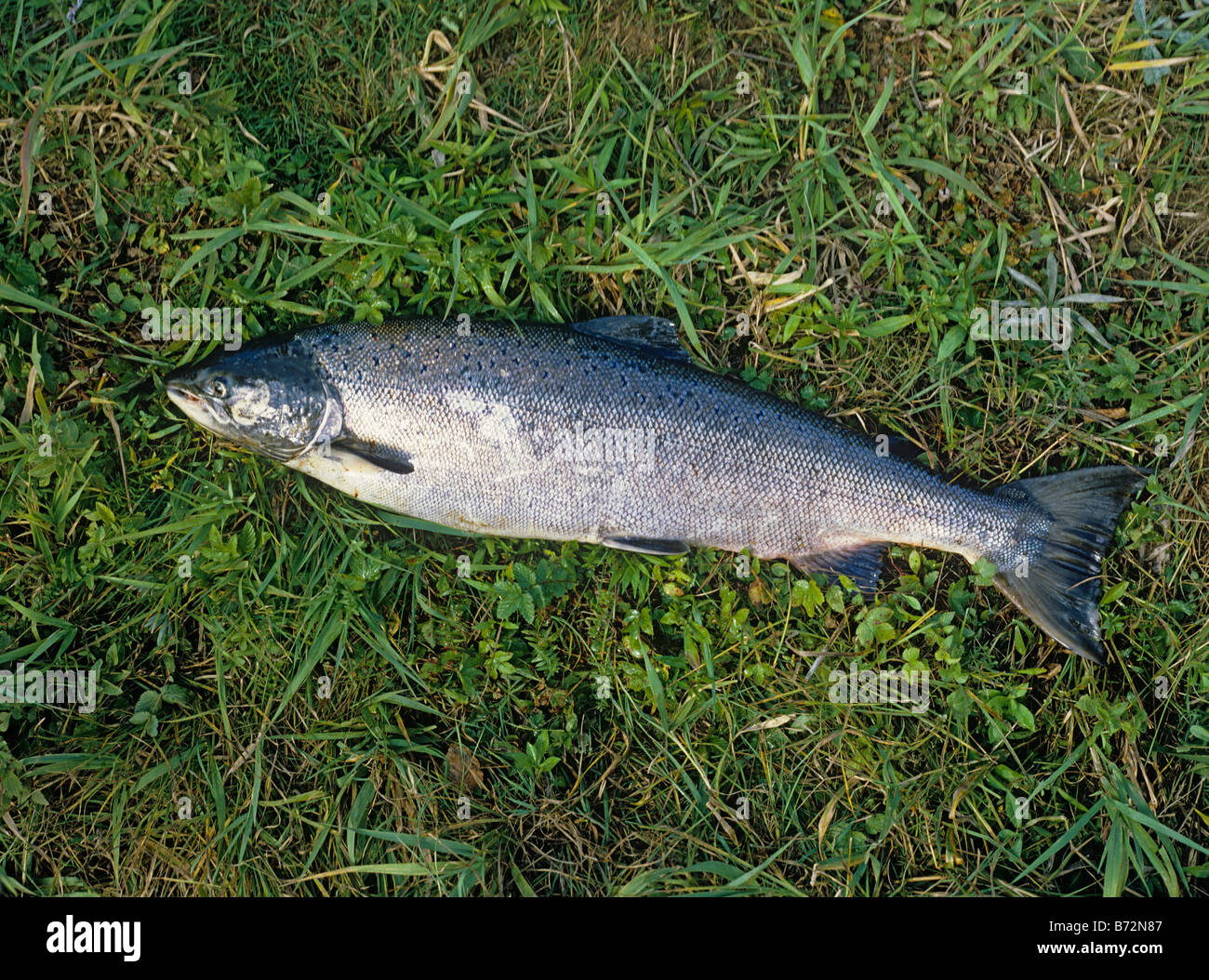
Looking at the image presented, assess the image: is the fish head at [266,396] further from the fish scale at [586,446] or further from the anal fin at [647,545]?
the anal fin at [647,545]

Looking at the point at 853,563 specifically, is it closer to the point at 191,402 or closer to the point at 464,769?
Result: the point at 464,769

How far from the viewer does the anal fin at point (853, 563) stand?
364cm

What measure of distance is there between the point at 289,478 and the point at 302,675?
0.96 meters

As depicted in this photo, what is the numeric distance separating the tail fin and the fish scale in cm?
2

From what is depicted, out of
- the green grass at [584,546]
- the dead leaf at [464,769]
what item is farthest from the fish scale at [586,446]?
the dead leaf at [464,769]

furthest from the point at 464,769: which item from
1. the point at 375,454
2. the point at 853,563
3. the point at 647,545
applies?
the point at 853,563

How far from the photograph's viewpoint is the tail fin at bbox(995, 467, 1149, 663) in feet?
12.0

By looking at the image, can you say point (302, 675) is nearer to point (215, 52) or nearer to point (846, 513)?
point (846, 513)

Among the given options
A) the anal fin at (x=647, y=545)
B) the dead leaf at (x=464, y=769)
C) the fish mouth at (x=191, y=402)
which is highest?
the fish mouth at (x=191, y=402)

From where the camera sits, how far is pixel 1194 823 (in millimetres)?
3738

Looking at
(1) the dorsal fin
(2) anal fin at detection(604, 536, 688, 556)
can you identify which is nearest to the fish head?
(1) the dorsal fin

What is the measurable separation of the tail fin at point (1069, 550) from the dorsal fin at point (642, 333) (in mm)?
1706

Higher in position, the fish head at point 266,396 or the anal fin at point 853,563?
the fish head at point 266,396

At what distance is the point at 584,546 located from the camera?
380 centimetres
